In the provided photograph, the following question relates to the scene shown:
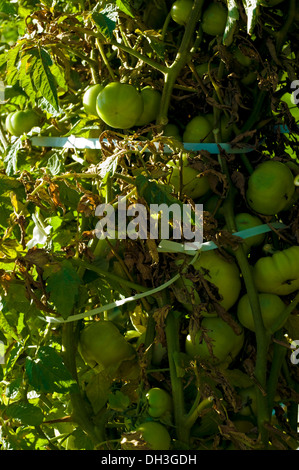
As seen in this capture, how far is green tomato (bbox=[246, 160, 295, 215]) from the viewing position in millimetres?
1015

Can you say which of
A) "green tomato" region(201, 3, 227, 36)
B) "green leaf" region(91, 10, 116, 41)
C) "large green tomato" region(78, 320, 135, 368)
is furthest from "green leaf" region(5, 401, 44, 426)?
"green tomato" region(201, 3, 227, 36)

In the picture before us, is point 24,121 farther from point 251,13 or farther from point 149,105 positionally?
point 251,13

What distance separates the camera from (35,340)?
1052 mm

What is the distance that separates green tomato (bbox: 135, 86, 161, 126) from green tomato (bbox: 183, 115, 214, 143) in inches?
2.8

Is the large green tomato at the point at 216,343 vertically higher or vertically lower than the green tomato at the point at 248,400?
higher

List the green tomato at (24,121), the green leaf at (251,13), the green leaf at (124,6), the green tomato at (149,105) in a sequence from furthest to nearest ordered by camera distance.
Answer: the green tomato at (24,121)
the green tomato at (149,105)
the green leaf at (124,6)
the green leaf at (251,13)

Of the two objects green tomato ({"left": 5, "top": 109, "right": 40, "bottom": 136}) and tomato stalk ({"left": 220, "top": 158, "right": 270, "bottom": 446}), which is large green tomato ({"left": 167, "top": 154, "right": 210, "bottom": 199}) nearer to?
tomato stalk ({"left": 220, "top": 158, "right": 270, "bottom": 446})

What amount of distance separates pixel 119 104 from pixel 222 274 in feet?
1.12

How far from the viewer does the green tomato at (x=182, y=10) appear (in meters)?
1.07

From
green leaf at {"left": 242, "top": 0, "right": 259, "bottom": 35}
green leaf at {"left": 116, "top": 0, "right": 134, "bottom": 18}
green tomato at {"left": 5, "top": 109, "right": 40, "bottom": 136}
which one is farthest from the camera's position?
green tomato at {"left": 5, "top": 109, "right": 40, "bottom": 136}

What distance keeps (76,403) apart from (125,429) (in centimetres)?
10

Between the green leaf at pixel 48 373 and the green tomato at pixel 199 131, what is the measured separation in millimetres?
455

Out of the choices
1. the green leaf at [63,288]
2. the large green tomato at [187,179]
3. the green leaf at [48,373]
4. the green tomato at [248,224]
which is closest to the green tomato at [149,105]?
the large green tomato at [187,179]

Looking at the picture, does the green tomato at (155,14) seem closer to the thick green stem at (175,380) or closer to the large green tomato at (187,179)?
the large green tomato at (187,179)
